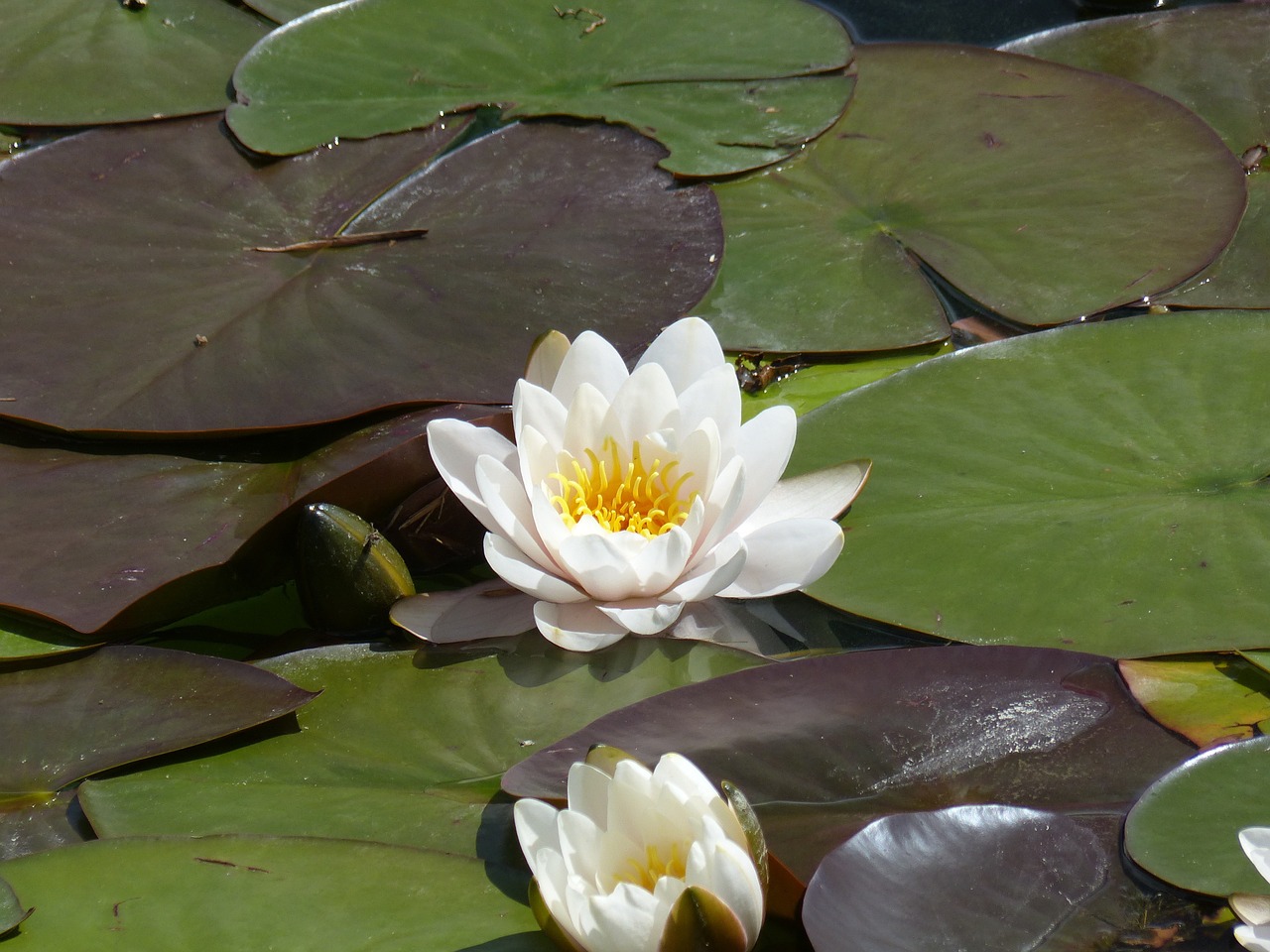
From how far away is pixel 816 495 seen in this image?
1.80 meters

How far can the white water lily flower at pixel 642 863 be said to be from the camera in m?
1.14

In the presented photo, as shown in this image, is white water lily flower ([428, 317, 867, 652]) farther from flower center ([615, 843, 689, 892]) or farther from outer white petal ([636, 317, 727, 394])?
flower center ([615, 843, 689, 892])

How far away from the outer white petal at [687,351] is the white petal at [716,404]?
56mm

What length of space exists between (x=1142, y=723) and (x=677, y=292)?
1.25 meters

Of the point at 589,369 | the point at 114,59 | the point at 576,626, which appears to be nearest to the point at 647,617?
the point at 576,626

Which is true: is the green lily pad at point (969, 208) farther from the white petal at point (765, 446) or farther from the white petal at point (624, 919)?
the white petal at point (624, 919)

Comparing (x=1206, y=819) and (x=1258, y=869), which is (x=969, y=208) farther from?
(x=1258, y=869)

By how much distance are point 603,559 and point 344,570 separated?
47 cm

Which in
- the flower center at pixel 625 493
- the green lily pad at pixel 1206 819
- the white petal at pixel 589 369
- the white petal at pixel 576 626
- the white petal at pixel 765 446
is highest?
the white petal at pixel 589 369

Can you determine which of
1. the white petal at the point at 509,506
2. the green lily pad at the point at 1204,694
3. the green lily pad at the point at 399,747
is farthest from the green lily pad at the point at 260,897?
the green lily pad at the point at 1204,694

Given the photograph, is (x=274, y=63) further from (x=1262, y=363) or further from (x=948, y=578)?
(x=1262, y=363)

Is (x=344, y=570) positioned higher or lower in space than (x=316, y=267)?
lower

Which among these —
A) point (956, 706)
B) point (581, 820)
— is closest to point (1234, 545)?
point (956, 706)

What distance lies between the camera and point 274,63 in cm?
275
